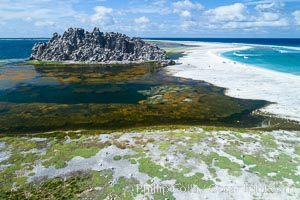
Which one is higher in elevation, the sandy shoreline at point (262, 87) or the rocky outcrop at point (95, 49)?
the rocky outcrop at point (95, 49)

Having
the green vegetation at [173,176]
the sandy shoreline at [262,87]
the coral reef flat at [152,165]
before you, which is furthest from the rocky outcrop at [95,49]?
the green vegetation at [173,176]

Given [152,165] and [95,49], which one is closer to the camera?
[152,165]

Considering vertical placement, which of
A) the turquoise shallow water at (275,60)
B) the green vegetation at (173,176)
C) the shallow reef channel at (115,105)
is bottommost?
the green vegetation at (173,176)

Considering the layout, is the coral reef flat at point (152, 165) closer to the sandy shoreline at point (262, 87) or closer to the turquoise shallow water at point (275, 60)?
the sandy shoreline at point (262, 87)

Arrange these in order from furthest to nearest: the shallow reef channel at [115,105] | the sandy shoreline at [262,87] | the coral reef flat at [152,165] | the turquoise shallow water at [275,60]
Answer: the turquoise shallow water at [275,60] → the sandy shoreline at [262,87] → the shallow reef channel at [115,105] → the coral reef flat at [152,165]

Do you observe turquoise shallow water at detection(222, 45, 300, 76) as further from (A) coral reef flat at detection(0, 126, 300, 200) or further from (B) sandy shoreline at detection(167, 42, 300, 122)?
(A) coral reef flat at detection(0, 126, 300, 200)

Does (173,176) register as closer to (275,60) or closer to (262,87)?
(262,87)

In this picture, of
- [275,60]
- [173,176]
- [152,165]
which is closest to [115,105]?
[152,165]
